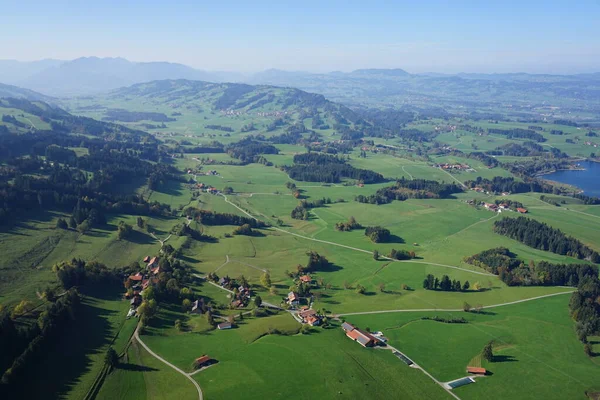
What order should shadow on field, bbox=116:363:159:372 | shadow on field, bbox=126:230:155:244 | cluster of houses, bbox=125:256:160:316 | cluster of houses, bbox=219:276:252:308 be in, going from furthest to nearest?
shadow on field, bbox=126:230:155:244
cluster of houses, bbox=219:276:252:308
cluster of houses, bbox=125:256:160:316
shadow on field, bbox=116:363:159:372

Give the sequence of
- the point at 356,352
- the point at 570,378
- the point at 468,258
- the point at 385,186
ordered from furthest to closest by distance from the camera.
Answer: the point at 385,186 < the point at 468,258 < the point at 356,352 < the point at 570,378

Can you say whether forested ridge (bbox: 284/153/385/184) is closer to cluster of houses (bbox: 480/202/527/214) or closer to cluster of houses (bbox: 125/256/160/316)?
cluster of houses (bbox: 480/202/527/214)

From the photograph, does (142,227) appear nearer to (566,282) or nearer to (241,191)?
(241,191)

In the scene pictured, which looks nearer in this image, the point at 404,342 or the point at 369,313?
A: the point at 404,342

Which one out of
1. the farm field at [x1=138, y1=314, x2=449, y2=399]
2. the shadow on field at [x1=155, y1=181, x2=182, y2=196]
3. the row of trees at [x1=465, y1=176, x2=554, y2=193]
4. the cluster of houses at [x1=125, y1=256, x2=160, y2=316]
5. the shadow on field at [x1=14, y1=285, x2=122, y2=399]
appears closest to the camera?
the shadow on field at [x1=14, y1=285, x2=122, y2=399]

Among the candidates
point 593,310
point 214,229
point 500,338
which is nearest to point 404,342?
point 500,338

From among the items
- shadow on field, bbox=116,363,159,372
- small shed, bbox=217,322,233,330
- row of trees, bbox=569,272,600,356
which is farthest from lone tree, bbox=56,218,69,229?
row of trees, bbox=569,272,600,356

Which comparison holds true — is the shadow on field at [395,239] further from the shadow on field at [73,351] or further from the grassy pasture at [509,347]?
the shadow on field at [73,351]

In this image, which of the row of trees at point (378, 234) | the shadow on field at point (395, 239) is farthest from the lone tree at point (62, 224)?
the shadow on field at point (395, 239)
